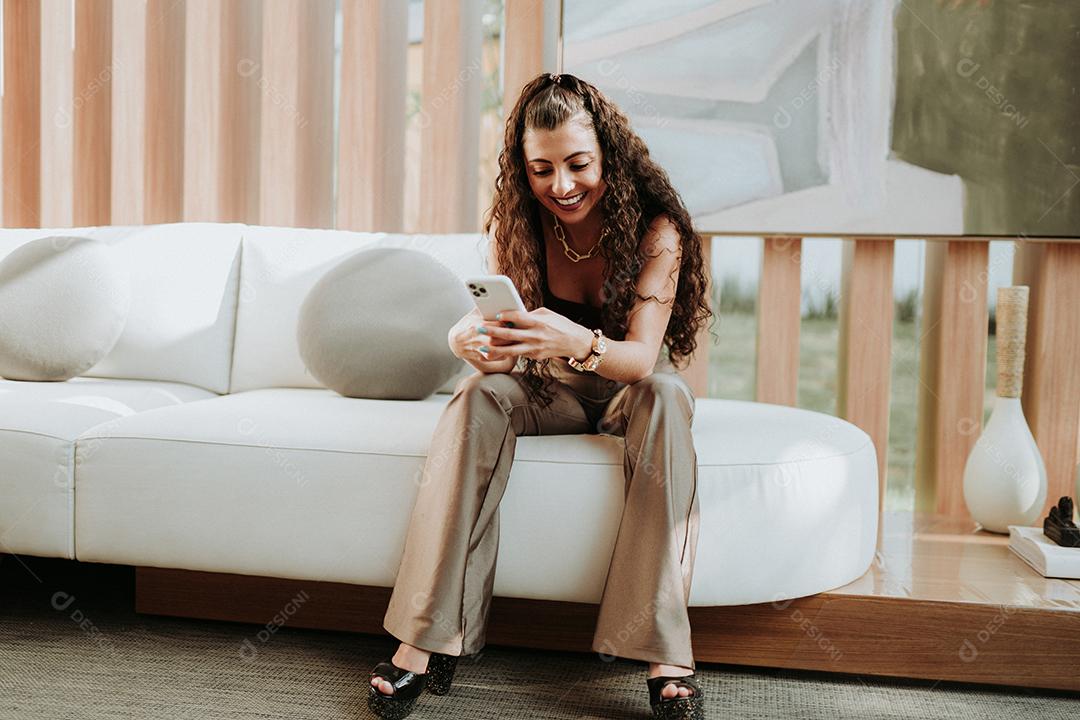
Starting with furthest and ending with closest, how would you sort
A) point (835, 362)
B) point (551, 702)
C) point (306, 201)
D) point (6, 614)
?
point (306, 201), point (835, 362), point (6, 614), point (551, 702)

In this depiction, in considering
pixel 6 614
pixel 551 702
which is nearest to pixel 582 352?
pixel 551 702

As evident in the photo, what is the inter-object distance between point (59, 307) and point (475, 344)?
1.21 m

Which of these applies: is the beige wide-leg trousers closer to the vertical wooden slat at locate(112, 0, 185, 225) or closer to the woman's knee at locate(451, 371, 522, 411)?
the woman's knee at locate(451, 371, 522, 411)

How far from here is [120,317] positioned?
230cm

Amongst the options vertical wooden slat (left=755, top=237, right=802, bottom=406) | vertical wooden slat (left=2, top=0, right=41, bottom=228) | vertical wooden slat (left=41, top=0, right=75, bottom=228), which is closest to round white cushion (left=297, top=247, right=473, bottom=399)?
vertical wooden slat (left=755, top=237, right=802, bottom=406)

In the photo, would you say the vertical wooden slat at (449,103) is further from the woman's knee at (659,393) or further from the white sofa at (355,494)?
the woman's knee at (659,393)

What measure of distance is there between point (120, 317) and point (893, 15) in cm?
207

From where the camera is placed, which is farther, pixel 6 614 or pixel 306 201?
pixel 306 201

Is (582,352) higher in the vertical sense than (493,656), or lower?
higher

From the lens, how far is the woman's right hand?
1623 mm

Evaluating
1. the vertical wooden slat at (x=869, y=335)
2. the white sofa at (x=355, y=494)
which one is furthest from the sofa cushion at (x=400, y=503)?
the vertical wooden slat at (x=869, y=335)

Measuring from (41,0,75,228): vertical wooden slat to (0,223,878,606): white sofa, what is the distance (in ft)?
4.24

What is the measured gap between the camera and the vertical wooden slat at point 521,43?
261 cm

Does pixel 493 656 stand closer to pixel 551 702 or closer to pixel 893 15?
pixel 551 702
